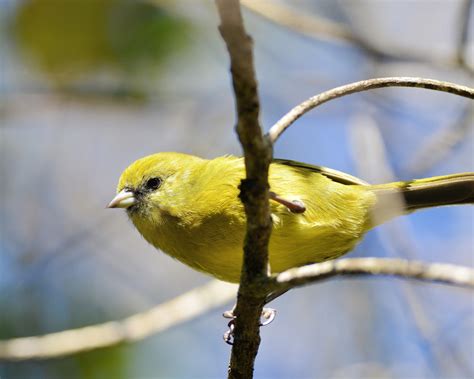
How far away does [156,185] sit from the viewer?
12.2ft

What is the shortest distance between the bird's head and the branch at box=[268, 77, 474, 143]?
1.34m

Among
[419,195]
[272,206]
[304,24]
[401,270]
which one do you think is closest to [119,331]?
[272,206]

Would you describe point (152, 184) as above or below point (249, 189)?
above

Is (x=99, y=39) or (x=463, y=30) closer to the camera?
(x=463, y=30)

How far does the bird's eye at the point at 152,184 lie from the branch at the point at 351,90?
1587 mm

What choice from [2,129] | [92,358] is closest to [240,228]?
[92,358]

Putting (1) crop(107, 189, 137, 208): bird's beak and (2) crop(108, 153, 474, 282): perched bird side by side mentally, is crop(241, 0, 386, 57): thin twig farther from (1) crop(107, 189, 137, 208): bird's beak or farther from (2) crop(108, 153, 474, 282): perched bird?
(1) crop(107, 189, 137, 208): bird's beak

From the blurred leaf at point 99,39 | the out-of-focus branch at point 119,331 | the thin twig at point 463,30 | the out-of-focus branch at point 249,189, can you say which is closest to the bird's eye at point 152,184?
the out-of-focus branch at point 119,331

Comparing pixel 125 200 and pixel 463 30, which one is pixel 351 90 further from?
pixel 463 30

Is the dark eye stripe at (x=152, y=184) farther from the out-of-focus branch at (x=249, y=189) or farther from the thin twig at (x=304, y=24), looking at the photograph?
the thin twig at (x=304, y=24)

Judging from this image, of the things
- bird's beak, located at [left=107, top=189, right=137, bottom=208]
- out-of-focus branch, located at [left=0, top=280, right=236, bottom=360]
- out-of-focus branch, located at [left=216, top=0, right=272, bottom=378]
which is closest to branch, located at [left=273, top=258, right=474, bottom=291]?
out-of-focus branch, located at [left=216, top=0, right=272, bottom=378]

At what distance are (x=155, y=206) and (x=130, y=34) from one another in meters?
3.18

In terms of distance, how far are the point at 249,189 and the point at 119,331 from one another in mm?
2487

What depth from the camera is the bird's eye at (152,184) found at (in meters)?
3.71
